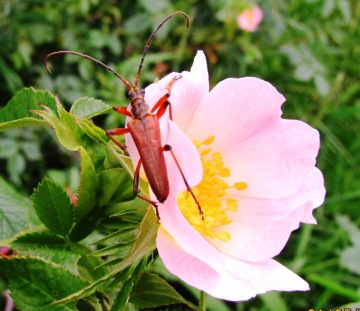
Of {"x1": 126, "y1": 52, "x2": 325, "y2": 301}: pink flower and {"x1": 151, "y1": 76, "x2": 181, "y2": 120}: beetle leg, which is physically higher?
{"x1": 151, "y1": 76, "x2": 181, "y2": 120}: beetle leg

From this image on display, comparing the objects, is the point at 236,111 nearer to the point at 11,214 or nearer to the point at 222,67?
the point at 11,214

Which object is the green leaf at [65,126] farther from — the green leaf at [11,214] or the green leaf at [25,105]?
the green leaf at [11,214]

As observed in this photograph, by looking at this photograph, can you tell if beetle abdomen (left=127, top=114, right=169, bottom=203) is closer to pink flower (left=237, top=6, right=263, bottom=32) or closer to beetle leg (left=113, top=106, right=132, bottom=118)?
beetle leg (left=113, top=106, right=132, bottom=118)

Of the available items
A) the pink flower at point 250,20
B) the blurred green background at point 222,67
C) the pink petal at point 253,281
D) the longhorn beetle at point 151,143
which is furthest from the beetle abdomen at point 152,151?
the pink flower at point 250,20

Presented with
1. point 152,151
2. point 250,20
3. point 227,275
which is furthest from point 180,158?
point 250,20

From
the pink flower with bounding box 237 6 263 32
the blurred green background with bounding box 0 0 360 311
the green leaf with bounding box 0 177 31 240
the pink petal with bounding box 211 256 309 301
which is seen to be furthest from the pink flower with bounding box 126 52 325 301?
the pink flower with bounding box 237 6 263 32

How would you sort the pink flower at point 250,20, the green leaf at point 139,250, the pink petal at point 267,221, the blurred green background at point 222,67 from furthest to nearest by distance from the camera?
the pink flower at point 250,20, the blurred green background at point 222,67, the pink petal at point 267,221, the green leaf at point 139,250
